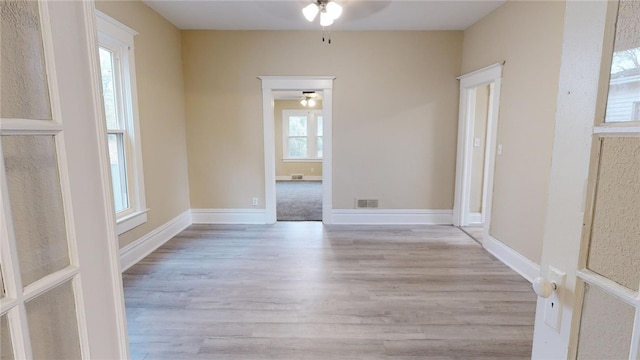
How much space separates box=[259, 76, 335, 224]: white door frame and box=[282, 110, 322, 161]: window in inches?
203

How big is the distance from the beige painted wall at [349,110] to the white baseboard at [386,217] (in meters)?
0.10

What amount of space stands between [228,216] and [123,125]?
2.02 meters

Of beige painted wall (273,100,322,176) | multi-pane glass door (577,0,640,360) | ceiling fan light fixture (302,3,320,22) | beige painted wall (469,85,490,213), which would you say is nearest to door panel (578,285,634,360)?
multi-pane glass door (577,0,640,360)

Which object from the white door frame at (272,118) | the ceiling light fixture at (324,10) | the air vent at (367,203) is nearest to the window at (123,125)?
the white door frame at (272,118)

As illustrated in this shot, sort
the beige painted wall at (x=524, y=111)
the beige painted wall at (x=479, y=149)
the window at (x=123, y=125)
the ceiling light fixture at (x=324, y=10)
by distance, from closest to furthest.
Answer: the beige painted wall at (x=524, y=111) < the ceiling light fixture at (x=324, y=10) < the window at (x=123, y=125) < the beige painted wall at (x=479, y=149)

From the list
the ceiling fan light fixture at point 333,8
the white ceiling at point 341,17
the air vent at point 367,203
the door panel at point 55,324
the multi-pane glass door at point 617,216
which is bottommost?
the air vent at point 367,203

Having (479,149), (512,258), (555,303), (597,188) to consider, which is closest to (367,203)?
(479,149)

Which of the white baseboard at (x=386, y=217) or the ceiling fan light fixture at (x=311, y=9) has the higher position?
the ceiling fan light fixture at (x=311, y=9)

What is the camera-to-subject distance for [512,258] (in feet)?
10.5

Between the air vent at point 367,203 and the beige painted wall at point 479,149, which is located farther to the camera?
the air vent at point 367,203

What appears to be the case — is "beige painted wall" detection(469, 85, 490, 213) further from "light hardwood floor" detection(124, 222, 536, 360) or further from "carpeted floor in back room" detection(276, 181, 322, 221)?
"carpeted floor in back room" detection(276, 181, 322, 221)

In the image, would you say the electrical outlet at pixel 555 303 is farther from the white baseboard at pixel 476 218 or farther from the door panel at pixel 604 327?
the white baseboard at pixel 476 218

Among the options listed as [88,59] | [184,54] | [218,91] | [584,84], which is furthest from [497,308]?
[184,54]

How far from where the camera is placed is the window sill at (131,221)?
2.97m
